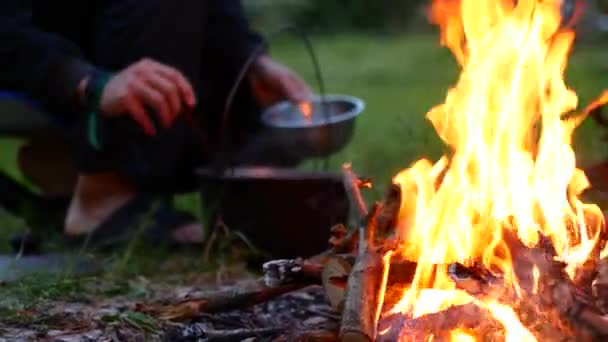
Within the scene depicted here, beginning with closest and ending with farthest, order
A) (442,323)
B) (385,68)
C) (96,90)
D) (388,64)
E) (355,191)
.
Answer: (442,323), (355,191), (96,90), (385,68), (388,64)

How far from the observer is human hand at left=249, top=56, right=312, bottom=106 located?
3678 mm

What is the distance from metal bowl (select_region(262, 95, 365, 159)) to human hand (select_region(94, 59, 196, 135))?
22.1 inches

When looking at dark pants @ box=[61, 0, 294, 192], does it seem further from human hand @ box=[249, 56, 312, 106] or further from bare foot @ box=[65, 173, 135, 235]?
human hand @ box=[249, 56, 312, 106]

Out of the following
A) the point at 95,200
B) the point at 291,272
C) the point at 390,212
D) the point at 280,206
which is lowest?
the point at 95,200

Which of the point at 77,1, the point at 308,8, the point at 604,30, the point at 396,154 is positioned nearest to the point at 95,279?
the point at 77,1

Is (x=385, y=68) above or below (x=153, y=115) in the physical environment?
below

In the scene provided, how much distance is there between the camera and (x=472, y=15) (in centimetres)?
263

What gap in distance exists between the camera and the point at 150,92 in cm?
300

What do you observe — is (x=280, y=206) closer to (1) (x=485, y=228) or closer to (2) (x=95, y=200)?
(2) (x=95, y=200)

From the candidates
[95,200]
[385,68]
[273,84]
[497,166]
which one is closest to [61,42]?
[95,200]

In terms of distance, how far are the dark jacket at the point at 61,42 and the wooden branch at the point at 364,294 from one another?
115 centimetres

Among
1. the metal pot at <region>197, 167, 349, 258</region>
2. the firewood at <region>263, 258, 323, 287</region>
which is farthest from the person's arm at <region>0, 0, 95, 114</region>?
the firewood at <region>263, 258, 323, 287</region>

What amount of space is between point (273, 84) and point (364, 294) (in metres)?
1.57

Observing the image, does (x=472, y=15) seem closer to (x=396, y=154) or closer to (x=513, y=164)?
(x=513, y=164)
